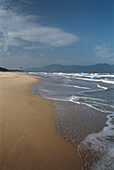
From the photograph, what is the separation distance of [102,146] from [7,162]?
6.35 feet

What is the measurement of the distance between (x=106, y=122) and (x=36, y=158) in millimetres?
2531

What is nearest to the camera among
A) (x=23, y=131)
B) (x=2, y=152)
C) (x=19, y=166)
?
(x=19, y=166)

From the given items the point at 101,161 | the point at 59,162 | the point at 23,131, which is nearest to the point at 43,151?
the point at 59,162

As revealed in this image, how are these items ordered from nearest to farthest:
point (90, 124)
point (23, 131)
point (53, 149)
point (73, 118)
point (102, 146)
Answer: point (53, 149)
point (102, 146)
point (23, 131)
point (90, 124)
point (73, 118)

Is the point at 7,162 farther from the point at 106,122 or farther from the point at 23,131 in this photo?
the point at 106,122

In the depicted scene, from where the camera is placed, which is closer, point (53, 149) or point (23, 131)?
point (53, 149)

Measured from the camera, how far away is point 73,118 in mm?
3740

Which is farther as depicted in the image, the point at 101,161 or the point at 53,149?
the point at 53,149

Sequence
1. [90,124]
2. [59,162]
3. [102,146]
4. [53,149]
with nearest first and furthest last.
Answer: [59,162], [53,149], [102,146], [90,124]

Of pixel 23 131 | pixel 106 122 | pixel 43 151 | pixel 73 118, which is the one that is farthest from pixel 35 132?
pixel 106 122

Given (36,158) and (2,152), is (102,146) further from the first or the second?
(2,152)

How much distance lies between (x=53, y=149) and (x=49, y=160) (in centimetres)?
30

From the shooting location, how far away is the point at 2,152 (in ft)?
6.73

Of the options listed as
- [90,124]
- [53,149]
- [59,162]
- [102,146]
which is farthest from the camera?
[90,124]
